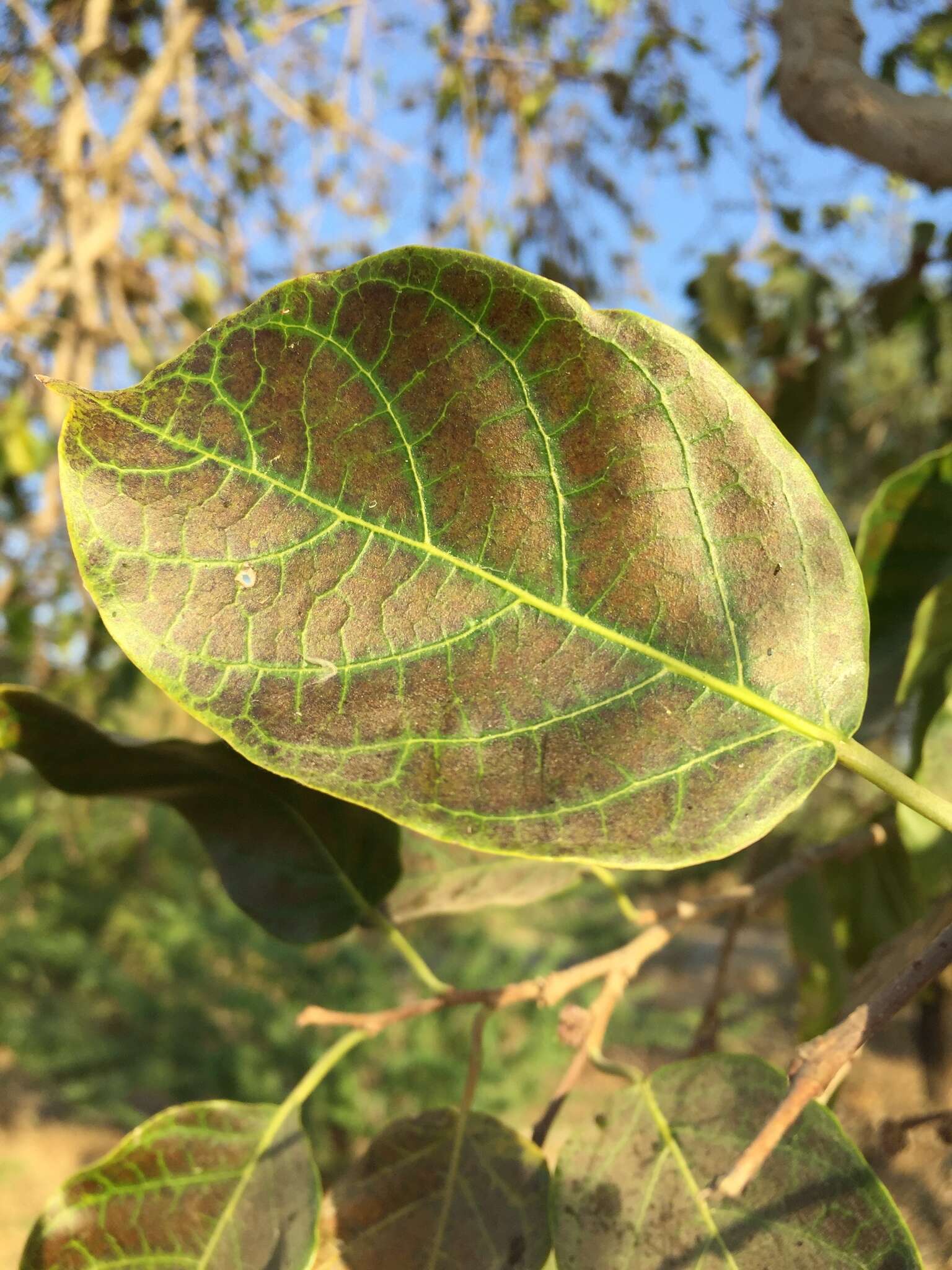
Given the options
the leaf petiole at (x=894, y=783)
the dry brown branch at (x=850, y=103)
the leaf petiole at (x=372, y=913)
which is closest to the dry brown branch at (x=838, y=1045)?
the leaf petiole at (x=894, y=783)

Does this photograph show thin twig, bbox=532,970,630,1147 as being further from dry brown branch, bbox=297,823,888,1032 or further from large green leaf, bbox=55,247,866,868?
large green leaf, bbox=55,247,866,868

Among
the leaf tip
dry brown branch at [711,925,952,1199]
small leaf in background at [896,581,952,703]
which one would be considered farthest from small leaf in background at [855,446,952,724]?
the leaf tip

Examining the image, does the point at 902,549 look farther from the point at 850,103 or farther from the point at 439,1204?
the point at 439,1204

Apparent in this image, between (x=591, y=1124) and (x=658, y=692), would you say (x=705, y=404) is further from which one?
(x=591, y=1124)

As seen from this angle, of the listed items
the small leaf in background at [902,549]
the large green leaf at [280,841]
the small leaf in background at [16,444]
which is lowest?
the large green leaf at [280,841]

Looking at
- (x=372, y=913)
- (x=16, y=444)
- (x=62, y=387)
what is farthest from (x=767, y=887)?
(x=16, y=444)

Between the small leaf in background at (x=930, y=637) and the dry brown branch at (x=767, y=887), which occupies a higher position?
the small leaf in background at (x=930, y=637)

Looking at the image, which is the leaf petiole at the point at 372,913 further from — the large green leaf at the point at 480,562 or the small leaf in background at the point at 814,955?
the small leaf in background at the point at 814,955
